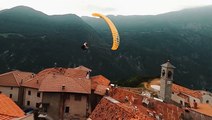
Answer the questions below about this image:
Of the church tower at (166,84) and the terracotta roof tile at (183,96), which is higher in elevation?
the church tower at (166,84)

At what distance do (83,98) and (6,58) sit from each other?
133023mm

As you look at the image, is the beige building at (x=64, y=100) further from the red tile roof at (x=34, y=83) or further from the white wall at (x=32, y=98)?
the red tile roof at (x=34, y=83)

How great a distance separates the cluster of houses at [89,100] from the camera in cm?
3206

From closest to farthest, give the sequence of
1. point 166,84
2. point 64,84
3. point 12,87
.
A: 1. point 64,84
2. point 166,84
3. point 12,87

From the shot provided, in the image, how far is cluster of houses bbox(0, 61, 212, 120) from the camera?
3206cm

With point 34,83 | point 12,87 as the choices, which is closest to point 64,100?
point 34,83

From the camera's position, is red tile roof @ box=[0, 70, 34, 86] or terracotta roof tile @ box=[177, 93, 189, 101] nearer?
red tile roof @ box=[0, 70, 34, 86]

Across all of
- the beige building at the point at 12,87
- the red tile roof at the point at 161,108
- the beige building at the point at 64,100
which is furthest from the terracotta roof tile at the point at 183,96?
the red tile roof at the point at 161,108

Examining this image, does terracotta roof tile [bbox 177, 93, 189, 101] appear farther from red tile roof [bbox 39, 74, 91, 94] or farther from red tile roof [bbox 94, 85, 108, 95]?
red tile roof [bbox 39, 74, 91, 94]

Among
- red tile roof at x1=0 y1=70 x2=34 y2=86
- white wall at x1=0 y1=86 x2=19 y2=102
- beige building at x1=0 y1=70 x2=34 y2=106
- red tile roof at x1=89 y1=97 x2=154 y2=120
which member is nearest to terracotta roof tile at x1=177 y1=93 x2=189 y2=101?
red tile roof at x1=0 y1=70 x2=34 y2=86

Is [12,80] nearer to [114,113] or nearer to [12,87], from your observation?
[12,87]

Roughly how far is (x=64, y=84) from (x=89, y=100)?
19.8 ft

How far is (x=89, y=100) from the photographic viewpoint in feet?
189

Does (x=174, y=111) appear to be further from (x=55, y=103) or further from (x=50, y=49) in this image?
(x=50, y=49)
